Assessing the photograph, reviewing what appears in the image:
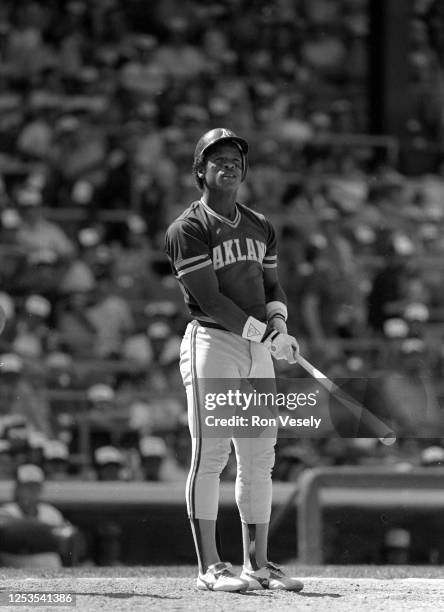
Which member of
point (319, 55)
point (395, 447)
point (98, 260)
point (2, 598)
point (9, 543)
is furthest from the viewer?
point (319, 55)

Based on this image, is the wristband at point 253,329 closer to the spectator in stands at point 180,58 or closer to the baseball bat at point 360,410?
the baseball bat at point 360,410

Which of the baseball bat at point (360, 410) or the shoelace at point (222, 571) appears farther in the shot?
the baseball bat at point (360, 410)

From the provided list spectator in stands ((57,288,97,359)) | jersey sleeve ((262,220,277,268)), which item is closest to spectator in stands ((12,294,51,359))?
spectator in stands ((57,288,97,359))

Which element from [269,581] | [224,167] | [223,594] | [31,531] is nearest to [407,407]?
[269,581]

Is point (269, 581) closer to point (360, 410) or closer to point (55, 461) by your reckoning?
point (360, 410)

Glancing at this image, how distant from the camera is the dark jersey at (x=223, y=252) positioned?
493 centimetres

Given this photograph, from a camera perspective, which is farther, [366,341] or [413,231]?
[413,231]

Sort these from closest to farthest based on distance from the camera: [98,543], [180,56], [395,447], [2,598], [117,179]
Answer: [2,598] < [98,543] < [395,447] < [117,179] < [180,56]

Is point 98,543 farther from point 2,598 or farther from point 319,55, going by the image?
point 319,55

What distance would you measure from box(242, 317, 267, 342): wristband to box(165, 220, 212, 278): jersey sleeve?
267 millimetres

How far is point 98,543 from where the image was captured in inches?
313

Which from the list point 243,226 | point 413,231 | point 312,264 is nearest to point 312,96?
point 413,231

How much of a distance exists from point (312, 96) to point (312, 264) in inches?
128
